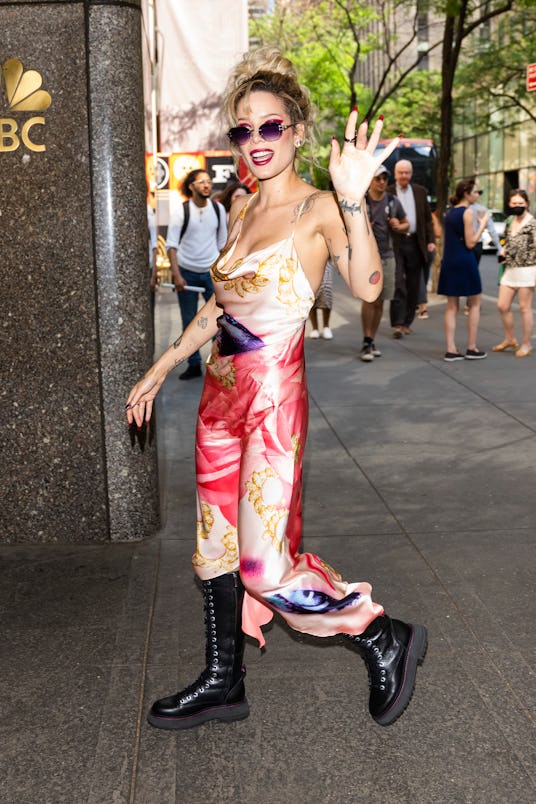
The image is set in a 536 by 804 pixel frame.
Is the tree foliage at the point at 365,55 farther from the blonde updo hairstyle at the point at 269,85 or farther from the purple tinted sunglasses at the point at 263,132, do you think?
the purple tinted sunglasses at the point at 263,132

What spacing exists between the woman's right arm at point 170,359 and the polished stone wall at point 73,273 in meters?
1.64

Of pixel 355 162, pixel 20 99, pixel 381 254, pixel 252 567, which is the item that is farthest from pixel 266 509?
pixel 381 254

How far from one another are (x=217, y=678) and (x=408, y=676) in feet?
2.02

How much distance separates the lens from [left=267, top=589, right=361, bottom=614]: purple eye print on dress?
3174 millimetres

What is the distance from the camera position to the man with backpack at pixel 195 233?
10.5m

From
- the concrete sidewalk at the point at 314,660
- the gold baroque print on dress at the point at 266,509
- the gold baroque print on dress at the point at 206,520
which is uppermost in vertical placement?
the gold baroque print on dress at the point at 266,509

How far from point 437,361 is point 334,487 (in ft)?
17.5

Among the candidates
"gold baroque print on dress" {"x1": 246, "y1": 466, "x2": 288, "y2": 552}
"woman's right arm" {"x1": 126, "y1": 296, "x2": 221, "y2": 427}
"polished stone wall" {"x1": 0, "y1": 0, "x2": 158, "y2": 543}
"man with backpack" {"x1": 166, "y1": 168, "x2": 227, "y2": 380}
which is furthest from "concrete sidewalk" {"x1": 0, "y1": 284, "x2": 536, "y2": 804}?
"man with backpack" {"x1": 166, "y1": 168, "x2": 227, "y2": 380}

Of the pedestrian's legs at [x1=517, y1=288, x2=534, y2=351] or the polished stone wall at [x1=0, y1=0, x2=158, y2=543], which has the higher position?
the polished stone wall at [x1=0, y1=0, x2=158, y2=543]

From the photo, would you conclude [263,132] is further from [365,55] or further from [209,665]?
[365,55]

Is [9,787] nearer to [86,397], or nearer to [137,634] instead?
[137,634]

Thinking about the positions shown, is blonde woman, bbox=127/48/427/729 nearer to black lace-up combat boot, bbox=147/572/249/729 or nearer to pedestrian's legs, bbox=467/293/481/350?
black lace-up combat boot, bbox=147/572/249/729

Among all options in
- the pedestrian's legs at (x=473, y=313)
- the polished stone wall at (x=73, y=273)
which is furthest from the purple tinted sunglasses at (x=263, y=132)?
the pedestrian's legs at (x=473, y=313)

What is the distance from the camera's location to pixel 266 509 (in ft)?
10.3
